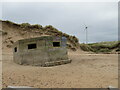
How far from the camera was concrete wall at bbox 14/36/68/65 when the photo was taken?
11930 millimetres

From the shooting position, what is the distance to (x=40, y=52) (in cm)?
1196

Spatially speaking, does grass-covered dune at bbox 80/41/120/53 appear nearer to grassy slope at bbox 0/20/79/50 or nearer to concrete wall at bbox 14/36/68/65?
grassy slope at bbox 0/20/79/50

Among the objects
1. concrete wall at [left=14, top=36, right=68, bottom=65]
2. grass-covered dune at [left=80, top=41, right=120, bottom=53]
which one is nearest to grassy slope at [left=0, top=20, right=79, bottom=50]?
grass-covered dune at [left=80, top=41, right=120, bottom=53]

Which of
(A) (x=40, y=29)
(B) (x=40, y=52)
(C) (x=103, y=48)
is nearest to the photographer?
(B) (x=40, y=52)

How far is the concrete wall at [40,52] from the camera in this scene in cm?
1193

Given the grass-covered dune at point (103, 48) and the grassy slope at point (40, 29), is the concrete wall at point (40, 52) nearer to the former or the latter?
the grassy slope at point (40, 29)

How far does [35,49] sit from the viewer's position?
12.1 m

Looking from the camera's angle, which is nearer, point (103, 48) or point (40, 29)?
point (40, 29)

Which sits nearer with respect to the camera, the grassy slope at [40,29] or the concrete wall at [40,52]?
the concrete wall at [40,52]

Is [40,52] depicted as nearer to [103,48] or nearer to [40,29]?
[40,29]

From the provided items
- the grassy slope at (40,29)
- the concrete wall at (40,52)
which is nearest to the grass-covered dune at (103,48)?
the grassy slope at (40,29)

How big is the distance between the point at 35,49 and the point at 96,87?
6424 mm

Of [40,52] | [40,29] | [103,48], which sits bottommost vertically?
[103,48]

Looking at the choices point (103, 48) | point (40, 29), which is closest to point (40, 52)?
point (40, 29)
